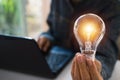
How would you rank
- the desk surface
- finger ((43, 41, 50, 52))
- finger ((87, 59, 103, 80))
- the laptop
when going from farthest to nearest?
finger ((43, 41, 50, 52)) → the desk surface → the laptop → finger ((87, 59, 103, 80))

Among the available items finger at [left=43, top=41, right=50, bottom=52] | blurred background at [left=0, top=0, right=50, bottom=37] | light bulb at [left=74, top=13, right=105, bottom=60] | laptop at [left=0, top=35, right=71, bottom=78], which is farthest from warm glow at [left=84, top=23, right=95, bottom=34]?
blurred background at [left=0, top=0, right=50, bottom=37]

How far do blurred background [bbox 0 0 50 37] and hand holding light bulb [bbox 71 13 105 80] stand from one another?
1441 millimetres

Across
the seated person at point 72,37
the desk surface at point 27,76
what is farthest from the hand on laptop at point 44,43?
the desk surface at point 27,76

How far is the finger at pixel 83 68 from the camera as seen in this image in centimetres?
68

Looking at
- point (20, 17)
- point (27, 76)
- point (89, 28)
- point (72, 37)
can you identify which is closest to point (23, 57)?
point (27, 76)

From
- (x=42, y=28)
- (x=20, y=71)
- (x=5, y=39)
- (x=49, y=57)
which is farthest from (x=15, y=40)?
(x=42, y=28)

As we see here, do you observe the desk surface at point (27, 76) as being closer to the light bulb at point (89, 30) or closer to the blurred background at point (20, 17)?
the light bulb at point (89, 30)

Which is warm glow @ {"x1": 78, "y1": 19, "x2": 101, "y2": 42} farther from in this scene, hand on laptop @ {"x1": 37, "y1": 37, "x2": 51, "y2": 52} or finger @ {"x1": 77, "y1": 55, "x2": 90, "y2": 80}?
hand on laptop @ {"x1": 37, "y1": 37, "x2": 51, "y2": 52}

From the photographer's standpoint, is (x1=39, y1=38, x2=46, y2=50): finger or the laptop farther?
(x1=39, y1=38, x2=46, y2=50): finger

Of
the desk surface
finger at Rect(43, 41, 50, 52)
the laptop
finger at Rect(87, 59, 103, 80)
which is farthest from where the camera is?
finger at Rect(43, 41, 50, 52)

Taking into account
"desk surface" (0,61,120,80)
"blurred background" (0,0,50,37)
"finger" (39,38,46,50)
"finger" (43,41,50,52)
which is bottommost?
"blurred background" (0,0,50,37)

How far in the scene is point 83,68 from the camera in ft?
2.25

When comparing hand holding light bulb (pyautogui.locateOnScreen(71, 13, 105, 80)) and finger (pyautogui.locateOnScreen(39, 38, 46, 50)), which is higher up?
hand holding light bulb (pyautogui.locateOnScreen(71, 13, 105, 80))

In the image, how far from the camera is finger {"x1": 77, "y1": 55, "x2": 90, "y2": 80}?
2.24ft
